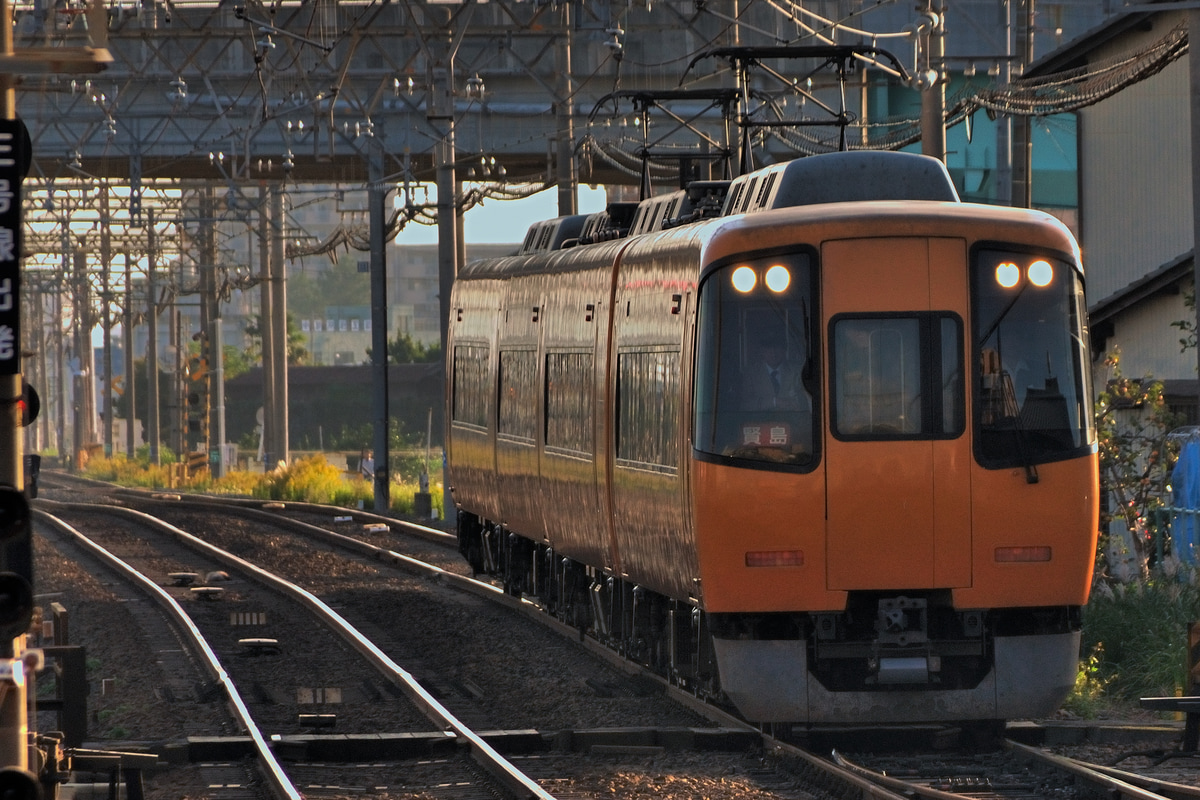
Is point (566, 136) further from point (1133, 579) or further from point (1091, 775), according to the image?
point (1091, 775)

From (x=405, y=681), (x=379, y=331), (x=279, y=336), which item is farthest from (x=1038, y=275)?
(x=279, y=336)

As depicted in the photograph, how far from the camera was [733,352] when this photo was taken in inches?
456

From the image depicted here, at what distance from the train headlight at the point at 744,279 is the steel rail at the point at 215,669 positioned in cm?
363

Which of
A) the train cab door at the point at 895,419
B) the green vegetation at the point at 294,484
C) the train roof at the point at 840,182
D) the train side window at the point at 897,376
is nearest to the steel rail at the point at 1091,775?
the train cab door at the point at 895,419

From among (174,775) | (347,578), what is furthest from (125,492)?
(174,775)

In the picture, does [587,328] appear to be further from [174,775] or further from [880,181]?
[174,775]

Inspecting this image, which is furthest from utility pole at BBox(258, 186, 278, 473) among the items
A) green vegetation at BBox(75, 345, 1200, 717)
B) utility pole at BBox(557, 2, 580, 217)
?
green vegetation at BBox(75, 345, 1200, 717)

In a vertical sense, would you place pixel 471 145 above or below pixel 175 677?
above

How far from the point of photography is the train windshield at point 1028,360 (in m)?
11.5

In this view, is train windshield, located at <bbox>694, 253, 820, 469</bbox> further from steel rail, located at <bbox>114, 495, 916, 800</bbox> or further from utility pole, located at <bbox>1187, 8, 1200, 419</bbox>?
utility pole, located at <bbox>1187, 8, 1200, 419</bbox>

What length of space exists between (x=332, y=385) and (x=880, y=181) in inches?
3539

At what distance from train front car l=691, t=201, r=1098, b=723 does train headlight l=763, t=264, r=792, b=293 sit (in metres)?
0.02

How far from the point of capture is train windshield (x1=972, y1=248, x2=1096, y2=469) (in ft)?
37.8

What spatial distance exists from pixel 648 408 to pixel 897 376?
2205mm
